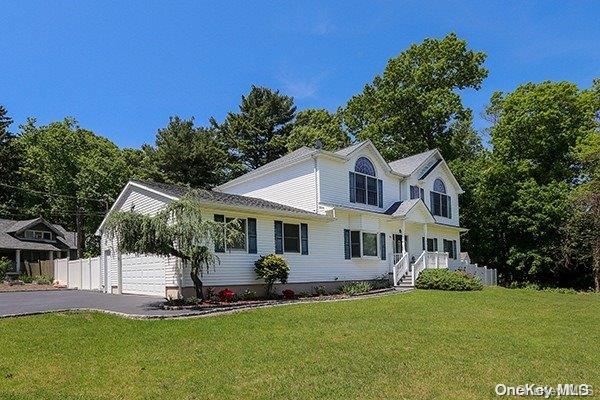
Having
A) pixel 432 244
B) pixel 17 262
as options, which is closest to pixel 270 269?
pixel 432 244

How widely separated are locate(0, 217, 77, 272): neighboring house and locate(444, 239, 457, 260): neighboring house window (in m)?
31.7

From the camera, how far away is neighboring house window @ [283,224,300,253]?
20656mm

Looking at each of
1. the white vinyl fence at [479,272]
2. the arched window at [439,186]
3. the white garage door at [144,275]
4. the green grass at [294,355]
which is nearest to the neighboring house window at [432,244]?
the white vinyl fence at [479,272]

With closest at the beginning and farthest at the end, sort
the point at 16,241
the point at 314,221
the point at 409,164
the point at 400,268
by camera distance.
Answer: the point at 314,221 < the point at 400,268 < the point at 409,164 < the point at 16,241

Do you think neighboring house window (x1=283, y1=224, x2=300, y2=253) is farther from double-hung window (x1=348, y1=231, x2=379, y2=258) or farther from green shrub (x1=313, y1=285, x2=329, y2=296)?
double-hung window (x1=348, y1=231, x2=379, y2=258)

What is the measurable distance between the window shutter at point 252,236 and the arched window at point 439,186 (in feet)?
51.3

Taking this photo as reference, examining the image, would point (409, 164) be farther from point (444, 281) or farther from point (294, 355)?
point (294, 355)

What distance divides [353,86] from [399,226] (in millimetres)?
19532

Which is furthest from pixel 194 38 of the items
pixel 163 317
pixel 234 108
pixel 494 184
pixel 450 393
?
pixel 234 108

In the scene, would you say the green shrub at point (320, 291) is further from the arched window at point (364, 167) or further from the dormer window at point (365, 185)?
the arched window at point (364, 167)

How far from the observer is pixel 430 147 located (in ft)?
129

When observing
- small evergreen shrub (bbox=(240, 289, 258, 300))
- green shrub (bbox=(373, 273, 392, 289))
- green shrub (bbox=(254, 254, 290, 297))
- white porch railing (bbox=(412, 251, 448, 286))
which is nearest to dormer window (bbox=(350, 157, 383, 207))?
white porch railing (bbox=(412, 251, 448, 286))

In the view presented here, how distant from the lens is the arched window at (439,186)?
30.8 meters

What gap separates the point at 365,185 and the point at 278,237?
7.00 metres
